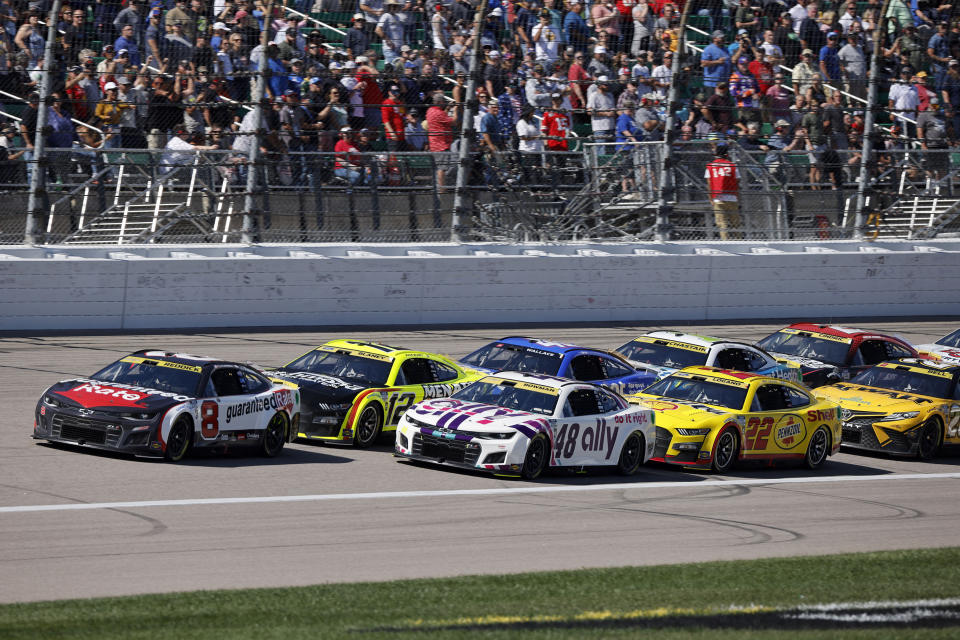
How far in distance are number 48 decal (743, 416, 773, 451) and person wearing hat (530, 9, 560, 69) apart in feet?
26.9

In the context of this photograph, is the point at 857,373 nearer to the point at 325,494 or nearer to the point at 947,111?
the point at 947,111

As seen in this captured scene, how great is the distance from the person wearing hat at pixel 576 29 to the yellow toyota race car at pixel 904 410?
703 cm

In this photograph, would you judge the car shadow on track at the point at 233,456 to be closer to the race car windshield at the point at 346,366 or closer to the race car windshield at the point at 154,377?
the race car windshield at the point at 154,377

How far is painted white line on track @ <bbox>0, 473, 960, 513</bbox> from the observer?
12.0 m

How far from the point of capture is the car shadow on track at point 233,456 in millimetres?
14243

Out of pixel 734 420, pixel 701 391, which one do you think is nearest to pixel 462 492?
Result: pixel 734 420

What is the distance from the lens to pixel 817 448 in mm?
17062

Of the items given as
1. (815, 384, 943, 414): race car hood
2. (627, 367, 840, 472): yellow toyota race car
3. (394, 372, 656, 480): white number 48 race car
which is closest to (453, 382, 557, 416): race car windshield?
(394, 372, 656, 480): white number 48 race car

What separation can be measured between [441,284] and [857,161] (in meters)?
7.80

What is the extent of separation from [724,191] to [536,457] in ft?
35.2

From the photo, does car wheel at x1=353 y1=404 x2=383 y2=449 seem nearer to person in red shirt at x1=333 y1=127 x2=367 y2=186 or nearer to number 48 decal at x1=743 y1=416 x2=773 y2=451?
number 48 decal at x1=743 y1=416 x2=773 y2=451

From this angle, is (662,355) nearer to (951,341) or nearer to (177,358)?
(951,341)

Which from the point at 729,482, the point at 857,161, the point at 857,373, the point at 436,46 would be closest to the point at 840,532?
the point at 729,482

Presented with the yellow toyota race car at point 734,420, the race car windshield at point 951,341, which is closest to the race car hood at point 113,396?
the yellow toyota race car at point 734,420
